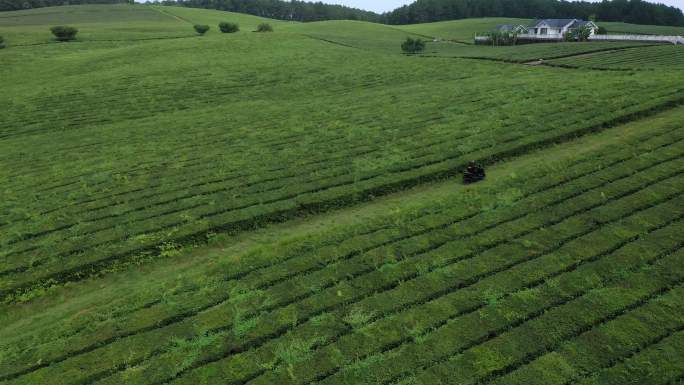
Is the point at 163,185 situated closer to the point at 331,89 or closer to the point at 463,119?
the point at 463,119

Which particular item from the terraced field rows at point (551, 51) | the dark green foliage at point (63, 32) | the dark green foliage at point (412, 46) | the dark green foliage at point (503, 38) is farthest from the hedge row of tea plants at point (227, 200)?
the dark green foliage at point (63, 32)

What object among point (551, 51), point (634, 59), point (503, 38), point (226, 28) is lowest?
point (634, 59)

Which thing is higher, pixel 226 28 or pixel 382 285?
pixel 226 28

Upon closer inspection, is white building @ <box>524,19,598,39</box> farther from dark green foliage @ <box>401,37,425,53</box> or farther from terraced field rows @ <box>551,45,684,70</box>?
terraced field rows @ <box>551,45,684,70</box>

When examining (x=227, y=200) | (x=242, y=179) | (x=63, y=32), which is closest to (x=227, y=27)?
(x=63, y=32)

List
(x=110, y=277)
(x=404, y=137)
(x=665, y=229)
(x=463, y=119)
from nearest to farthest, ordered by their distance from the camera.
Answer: (x=665, y=229), (x=110, y=277), (x=404, y=137), (x=463, y=119)

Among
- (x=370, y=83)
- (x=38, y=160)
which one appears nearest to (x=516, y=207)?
(x=38, y=160)

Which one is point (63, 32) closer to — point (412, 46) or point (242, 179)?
point (412, 46)
